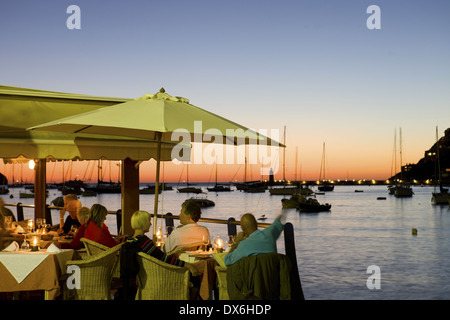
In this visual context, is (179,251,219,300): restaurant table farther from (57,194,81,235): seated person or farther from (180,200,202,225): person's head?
(57,194,81,235): seated person

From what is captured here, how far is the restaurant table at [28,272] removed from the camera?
17.6 feet

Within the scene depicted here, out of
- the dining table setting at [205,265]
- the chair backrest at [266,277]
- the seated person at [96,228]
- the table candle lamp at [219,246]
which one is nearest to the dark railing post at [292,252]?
the table candle lamp at [219,246]

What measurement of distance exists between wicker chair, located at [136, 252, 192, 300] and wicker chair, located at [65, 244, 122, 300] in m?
0.66

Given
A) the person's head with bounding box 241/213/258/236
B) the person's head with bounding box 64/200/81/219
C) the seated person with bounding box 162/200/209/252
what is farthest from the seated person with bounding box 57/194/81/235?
the person's head with bounding box 241/213/258/236

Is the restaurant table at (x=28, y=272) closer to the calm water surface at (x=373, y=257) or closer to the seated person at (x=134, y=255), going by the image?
the seated person at (x=134, y=255)

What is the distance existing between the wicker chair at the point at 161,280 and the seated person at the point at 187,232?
700 mm

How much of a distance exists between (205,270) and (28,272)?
1884 millimetres

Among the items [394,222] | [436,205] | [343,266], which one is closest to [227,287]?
[343,266]
